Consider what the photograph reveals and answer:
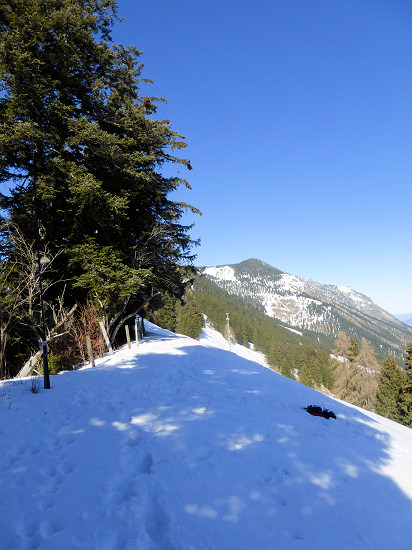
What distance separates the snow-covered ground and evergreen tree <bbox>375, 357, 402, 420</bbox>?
37349 millimetres

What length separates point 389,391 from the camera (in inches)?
1395

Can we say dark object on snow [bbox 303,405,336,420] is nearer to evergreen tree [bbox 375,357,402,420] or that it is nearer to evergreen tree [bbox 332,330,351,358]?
evergreen tree [bbox 332,330,351,358]

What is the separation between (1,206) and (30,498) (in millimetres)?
12955

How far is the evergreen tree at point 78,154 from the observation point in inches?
426

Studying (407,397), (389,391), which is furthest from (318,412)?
(389,391)

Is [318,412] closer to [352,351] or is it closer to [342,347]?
[342,347]

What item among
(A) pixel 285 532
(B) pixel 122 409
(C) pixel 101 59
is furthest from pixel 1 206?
(A) pixel 285 532

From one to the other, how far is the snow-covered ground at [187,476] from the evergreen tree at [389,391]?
37349mm

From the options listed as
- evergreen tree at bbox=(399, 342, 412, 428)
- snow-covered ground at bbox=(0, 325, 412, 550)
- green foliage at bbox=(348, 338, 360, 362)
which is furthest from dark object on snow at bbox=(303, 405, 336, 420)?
green foliage at bbox=(348, 338, 360, 362)

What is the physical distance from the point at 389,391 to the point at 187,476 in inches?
1702

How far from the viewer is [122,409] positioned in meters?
5.22

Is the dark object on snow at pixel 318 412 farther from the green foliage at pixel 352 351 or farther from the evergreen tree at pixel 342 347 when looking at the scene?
the green foliage at pixel 352 351

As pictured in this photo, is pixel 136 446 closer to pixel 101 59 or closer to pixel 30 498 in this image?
pixel 30 498

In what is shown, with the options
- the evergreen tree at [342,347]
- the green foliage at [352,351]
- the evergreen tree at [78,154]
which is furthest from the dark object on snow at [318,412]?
the green foliage at [352,351]
